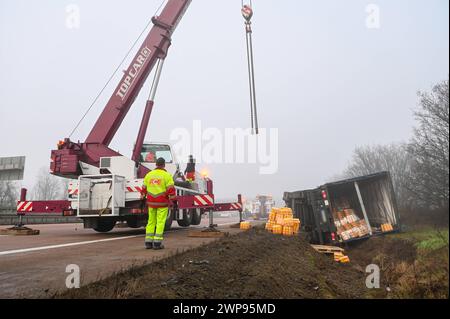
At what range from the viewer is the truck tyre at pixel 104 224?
27.8 ft

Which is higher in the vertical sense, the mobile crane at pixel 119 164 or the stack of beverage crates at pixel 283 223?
the mobile crane at pixel 119 164

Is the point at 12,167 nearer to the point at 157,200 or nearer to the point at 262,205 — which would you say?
the point at 157,200

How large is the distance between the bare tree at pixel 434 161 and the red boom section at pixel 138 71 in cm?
809

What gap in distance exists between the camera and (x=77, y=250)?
5223 mm

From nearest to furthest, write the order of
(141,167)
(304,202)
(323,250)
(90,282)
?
(90,282)
(323,250)
(141,167)
(304,202)

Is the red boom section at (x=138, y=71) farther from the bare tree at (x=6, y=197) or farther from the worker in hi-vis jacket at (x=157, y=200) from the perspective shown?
the bare tree at (x=6, y=197)

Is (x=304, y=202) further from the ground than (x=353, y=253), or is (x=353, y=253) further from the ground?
(x=304, y=202)

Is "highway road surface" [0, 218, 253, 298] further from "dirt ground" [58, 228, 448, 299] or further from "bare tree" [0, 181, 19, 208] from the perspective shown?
"bare tree" [0, 181, 19, 208]

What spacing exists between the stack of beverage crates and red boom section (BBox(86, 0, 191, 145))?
18.7 feet

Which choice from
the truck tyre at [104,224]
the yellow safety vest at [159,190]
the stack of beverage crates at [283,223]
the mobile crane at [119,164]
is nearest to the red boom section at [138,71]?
the mobile crane at [119,164]

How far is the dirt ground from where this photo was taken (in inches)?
110
